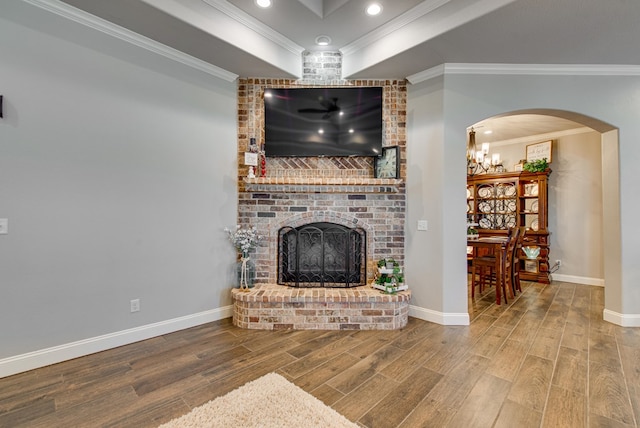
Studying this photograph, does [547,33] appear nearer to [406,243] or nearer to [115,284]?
[406,243]

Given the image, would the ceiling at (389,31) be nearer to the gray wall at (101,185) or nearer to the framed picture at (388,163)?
the gray wall at (101,185)

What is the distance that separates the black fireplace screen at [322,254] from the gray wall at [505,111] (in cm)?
86

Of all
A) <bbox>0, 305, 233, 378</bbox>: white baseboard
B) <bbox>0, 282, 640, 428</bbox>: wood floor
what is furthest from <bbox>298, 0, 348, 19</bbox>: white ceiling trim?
<bbox>0, 305, 233, 378</bbox>: white baseboard

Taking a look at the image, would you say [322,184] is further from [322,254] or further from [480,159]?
[480,159]

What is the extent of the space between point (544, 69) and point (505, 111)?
1.94ft

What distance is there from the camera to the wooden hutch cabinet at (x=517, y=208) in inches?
202

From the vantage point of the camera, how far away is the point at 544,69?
308cm

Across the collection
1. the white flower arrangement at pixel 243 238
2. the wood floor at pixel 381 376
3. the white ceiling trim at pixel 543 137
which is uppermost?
the white ceiling trim at pixel 543 137

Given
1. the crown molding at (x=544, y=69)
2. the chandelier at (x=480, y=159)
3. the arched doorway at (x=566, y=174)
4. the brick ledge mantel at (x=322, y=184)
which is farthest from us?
the arched doorway at (x=566, y=174)

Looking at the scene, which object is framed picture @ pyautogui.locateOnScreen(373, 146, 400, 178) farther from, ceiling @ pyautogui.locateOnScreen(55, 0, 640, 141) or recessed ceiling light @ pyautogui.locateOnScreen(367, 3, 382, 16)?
recessed ceiling light @ pyautogui.locateOnScreen(367, 3, 382, 16)

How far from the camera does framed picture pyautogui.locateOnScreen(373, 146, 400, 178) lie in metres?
3.36

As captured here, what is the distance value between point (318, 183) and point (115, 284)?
2245mm

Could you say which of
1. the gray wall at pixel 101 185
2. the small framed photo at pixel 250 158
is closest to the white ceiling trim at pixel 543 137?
the small framed photo at pixel 250 158

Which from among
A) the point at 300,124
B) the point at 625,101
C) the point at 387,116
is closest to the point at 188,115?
the point at 300,124
